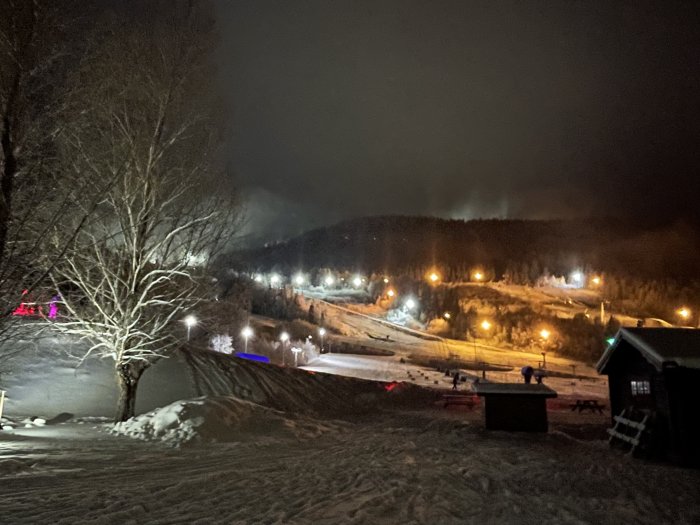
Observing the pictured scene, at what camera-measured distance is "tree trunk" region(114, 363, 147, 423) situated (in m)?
14.8

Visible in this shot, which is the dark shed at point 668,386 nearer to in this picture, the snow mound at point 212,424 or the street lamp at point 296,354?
the snow mound at point 212,424

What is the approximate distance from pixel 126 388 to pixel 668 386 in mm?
16998

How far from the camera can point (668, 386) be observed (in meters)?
13.2

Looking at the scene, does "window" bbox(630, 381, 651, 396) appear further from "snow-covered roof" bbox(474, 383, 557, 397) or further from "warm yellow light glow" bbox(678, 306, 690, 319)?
"warm yellow light glow" bbox(678, 306, 690, 319)

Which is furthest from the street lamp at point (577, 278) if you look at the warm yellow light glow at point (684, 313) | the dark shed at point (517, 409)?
Answer: the dark shed at point (517, 409)

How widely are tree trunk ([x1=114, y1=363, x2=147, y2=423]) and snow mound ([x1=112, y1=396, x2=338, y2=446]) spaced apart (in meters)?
0.66

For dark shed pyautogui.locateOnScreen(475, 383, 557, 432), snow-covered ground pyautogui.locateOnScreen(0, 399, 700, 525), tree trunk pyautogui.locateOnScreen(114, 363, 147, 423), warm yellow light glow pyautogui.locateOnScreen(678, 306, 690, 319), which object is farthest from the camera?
warm yellow light glow pyautogui.locateOnScreen(678, 306, 690, 319)

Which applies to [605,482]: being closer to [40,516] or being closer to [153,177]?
[40,516]

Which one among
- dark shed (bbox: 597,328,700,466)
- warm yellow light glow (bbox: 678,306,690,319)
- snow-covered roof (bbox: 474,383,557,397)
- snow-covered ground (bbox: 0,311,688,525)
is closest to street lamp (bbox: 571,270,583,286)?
warm yellow light glow (bbox: 678,306,690,319)

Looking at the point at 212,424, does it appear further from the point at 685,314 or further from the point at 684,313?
the point at 685,314

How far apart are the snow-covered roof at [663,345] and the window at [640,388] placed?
115cm

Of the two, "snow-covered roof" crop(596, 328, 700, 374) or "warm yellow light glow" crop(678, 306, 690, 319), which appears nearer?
"snow-covered roof" crop(596, 328, 700, 374)

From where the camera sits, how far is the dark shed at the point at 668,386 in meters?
12.7

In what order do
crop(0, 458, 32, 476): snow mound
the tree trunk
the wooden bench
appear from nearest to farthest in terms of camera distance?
crop(0, 458, 32, 476): snow mound < the tree trunk < the wooden bench
